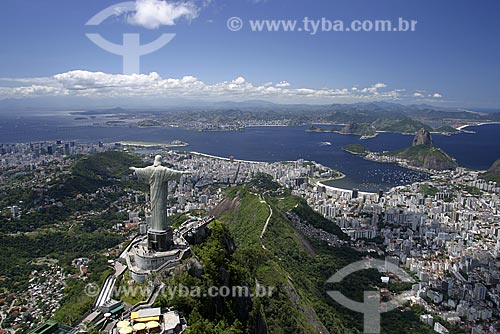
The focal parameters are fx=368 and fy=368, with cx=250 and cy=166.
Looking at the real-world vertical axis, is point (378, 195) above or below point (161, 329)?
below

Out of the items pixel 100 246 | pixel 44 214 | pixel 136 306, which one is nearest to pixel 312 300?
pixel 136 306

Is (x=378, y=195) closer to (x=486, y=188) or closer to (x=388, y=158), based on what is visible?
(x=486, y=188)

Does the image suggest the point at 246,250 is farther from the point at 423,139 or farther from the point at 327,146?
the point at 327,146

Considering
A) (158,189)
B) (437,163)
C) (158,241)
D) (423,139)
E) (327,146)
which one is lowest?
(437,163)

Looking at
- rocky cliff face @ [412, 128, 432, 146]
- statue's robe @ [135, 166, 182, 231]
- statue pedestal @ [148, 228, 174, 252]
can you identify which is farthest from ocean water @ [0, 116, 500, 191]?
statue pedestal @ [148, 228, 174, 252]

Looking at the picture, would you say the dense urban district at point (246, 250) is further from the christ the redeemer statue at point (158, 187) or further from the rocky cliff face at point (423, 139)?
the rocky cliff face at point (423, 139)

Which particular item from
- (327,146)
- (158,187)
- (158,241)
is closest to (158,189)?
(158,187)

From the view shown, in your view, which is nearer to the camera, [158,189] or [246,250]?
[158,189]
